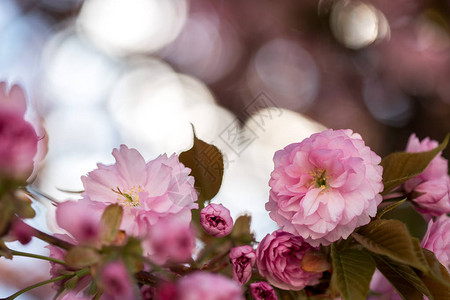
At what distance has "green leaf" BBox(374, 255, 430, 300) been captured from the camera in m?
0.29

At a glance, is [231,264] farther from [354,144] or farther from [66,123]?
[66,123]

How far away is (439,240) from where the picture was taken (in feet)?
1.02

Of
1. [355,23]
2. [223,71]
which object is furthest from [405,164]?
[223,71]

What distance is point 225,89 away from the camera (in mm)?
1776

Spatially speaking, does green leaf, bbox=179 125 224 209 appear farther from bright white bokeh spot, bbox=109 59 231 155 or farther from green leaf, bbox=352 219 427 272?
bright white bokeh spot, bbox=109 59 231 155

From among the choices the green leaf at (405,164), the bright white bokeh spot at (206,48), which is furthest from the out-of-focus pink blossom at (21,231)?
the bright white bokeh spot at (206,48)

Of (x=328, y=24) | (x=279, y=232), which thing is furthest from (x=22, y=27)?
(x=279, y=232)

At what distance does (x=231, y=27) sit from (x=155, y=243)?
5.77 ft

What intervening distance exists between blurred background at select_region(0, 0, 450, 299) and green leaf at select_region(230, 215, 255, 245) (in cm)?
100

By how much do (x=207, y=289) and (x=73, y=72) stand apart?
1808mm

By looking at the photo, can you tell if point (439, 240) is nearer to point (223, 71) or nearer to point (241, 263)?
point (241, 263)

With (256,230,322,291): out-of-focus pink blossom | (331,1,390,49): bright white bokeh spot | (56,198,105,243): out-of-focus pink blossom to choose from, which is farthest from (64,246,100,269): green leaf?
(331,1,390,49): bright white bokeh spot

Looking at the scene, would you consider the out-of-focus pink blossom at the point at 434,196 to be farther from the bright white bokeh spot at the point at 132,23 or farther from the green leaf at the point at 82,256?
the bright white bokeh spot at the point at 132,23

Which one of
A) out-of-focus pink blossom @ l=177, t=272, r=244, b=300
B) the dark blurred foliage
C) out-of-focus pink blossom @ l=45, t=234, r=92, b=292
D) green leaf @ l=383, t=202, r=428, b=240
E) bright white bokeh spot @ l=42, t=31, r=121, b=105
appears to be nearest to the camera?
out-of-focus pink blossom @ l=177, t=272, r=244, b=300
